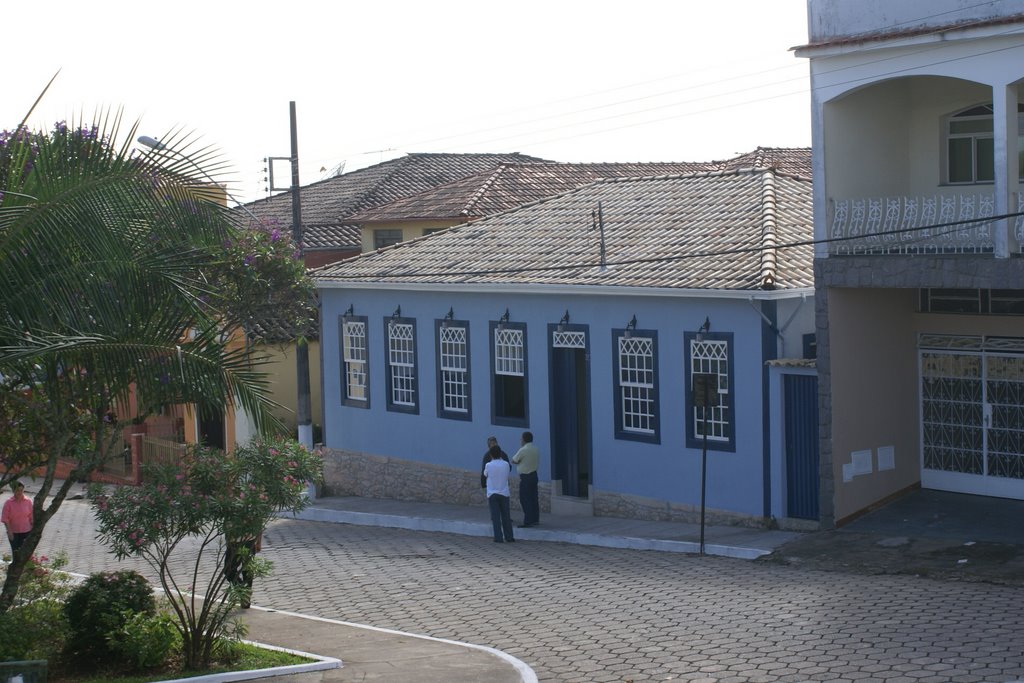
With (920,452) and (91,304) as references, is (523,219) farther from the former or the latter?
(91,304)

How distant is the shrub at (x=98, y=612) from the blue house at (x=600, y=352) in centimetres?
787

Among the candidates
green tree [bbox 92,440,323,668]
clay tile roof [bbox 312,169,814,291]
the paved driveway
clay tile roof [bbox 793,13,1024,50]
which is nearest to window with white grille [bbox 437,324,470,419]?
clay tile roof [bbox 312,169,814,291]

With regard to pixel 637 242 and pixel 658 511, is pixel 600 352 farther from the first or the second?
pixel 658 511

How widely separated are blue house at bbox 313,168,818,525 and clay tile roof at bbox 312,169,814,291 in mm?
51

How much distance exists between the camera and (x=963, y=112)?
17000mm

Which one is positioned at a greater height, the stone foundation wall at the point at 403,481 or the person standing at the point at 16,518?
the person standing at the point at 16,518

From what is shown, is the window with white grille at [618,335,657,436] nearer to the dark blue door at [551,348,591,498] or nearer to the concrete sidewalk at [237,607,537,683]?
the dark blue door at [551,348,591,498]

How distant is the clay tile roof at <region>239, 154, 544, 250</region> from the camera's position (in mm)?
35688

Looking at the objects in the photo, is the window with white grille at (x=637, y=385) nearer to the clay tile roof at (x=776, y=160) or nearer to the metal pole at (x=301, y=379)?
the metal pole at (x=301, y=379)

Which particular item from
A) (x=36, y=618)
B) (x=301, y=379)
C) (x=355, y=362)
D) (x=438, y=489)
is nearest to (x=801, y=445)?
(x=438, y=489)

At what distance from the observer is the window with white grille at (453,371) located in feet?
72.8

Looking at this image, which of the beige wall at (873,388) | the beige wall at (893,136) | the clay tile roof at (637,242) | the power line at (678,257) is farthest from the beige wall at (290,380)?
the beige wall at (893,136)

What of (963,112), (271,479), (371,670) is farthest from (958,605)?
(963,112)

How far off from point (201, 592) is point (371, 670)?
556 centimetres
